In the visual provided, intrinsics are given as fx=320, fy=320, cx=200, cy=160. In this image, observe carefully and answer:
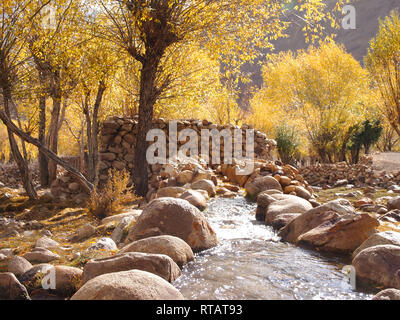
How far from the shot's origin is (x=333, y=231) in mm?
3994

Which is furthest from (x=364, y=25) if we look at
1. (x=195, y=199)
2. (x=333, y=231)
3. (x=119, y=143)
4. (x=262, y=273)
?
(x=262, y=273)

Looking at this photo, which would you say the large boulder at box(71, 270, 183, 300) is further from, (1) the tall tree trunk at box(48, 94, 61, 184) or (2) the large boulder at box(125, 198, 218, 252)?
(1) the tall tree trunk at box(48, 94, 61, 184)

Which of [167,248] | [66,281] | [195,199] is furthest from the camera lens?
[195,199]

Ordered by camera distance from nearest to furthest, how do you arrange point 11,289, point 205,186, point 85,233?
point 11,289 < point 85,233 < point 205,186

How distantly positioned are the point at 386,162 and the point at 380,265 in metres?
12.6

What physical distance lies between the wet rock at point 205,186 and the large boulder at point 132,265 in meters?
4.36

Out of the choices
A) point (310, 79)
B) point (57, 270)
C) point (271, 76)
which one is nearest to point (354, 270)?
point (57, 270)

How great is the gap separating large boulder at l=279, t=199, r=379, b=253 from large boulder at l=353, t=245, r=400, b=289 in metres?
0.72

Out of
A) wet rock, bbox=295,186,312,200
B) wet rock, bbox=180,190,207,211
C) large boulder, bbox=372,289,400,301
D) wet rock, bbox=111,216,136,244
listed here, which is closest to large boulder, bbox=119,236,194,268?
wet rock, bbox=111,216,136,244

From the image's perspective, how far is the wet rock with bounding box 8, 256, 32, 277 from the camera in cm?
327

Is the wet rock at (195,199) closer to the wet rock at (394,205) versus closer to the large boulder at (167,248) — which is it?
the large boulder at (167,248)

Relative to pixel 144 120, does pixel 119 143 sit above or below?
below

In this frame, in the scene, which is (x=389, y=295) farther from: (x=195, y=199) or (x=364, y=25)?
(x=364, y=25)
